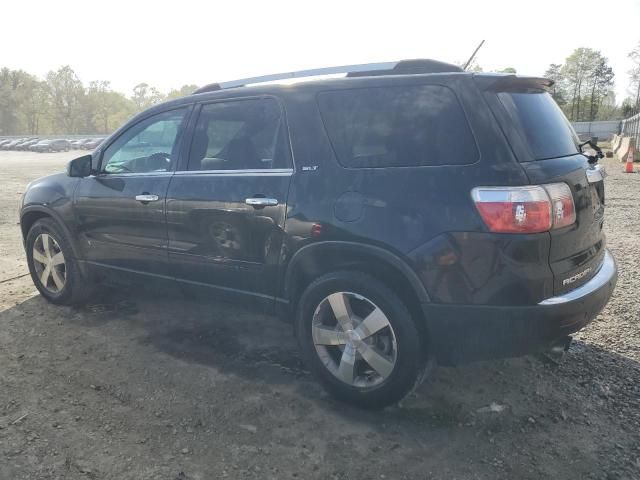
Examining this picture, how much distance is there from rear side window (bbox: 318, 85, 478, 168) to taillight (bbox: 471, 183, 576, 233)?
0.23 metres

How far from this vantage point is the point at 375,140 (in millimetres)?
2932

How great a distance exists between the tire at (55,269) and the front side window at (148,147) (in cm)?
88

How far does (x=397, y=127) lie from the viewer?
9.39 ft

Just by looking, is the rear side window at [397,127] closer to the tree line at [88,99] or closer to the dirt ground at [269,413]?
the dirt ground at [269,413]

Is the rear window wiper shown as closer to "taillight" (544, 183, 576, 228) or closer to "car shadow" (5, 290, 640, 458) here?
"taillight" (544, 183, 576, 228)

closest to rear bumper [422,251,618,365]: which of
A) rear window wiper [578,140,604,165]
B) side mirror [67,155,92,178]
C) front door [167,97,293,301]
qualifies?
rear window wiper [578,140,604,165]

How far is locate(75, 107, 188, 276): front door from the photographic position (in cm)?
390

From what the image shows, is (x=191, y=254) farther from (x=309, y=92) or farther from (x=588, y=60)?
(x=588, y=60)

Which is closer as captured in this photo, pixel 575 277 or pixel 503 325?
pixel 503 325

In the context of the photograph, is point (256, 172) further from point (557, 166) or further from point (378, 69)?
point (557, 166)

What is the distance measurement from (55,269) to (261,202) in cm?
265

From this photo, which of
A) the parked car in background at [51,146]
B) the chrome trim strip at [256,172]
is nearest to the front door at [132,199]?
the chrome trim strip at [256,172]

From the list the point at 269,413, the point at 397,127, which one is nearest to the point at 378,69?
the point at 397,127

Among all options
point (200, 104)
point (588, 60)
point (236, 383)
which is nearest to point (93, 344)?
point (236, 383)
